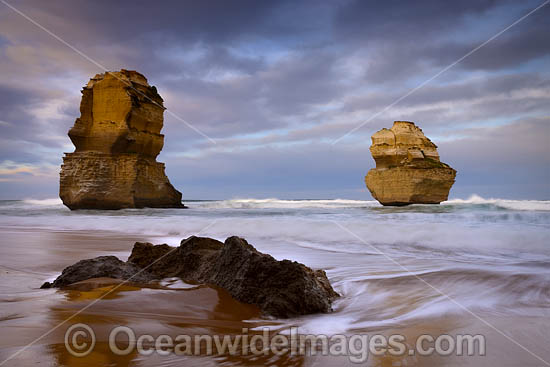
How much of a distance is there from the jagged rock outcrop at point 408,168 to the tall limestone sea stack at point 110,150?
15.2m

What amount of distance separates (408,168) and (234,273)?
21566mm

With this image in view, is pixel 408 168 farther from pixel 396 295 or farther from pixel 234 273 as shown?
pixel 234 273

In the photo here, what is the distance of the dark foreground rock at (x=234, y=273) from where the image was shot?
2104 mm

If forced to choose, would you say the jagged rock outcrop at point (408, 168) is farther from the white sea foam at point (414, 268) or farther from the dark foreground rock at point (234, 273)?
the dark foreground rock at point (234, 273)

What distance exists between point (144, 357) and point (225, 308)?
2.63 feet

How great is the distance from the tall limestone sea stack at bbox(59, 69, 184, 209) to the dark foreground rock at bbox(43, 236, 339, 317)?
15785 mm

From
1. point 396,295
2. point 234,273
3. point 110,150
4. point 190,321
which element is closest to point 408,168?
point 110,150

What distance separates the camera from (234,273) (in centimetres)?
241

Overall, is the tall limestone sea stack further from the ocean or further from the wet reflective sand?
the wet reflective sand

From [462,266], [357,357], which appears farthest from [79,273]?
[462,266]

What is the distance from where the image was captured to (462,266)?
358cm

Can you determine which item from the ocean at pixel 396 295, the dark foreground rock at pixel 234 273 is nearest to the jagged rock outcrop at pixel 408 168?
the ocean at pixel 396 295

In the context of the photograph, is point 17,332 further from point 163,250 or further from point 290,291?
point 163,250

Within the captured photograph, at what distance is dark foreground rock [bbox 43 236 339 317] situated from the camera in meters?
2.10
